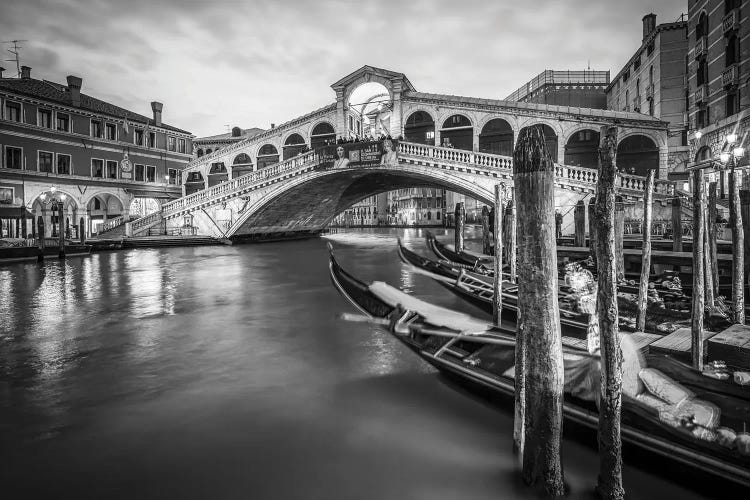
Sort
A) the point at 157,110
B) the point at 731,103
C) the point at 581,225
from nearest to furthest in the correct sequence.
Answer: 1. the point at 581,225
2. the point at 731,103
3. the point at 157,110

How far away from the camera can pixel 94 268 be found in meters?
10.9

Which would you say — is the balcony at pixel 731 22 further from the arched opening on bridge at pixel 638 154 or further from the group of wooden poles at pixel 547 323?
the group of wooden poles at pixel 547 323

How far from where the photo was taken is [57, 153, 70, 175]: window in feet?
58.2

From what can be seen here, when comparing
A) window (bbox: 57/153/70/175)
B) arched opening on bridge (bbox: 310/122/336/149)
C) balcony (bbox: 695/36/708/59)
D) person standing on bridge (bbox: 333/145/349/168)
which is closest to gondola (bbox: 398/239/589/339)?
person standing on bridge (bbox: 333/145/349/168)

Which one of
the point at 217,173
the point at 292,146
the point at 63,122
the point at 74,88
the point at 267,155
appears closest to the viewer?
the point at 63,122

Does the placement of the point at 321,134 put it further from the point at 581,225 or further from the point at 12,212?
the point at 581,225

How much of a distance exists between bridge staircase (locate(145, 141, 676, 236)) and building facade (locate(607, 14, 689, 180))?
5.32 meters

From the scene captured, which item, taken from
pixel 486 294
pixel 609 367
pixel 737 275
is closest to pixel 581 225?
pixel 486 294

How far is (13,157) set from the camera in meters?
16.1

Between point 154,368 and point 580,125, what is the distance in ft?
52.7

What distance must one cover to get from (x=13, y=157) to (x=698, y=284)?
20.9m

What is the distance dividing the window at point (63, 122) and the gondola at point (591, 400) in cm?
1990

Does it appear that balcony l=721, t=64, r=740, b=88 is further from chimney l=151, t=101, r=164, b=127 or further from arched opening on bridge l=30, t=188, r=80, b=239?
chimney l=151, t=101, r=164, b=127

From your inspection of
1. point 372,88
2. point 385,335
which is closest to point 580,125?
point 372,88
